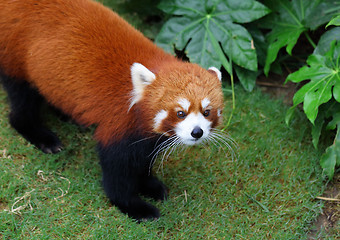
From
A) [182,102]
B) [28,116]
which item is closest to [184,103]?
[182,102]

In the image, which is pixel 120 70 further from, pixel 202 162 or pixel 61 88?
pixel 202 162

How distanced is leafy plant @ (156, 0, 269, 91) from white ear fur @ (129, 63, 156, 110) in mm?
1323

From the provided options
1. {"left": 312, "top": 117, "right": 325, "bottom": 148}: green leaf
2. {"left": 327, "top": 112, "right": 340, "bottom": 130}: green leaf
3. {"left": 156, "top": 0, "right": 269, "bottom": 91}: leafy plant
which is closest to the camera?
{"left": 327, "top": 112, "right": 340, "bottom": 130}: green leaf

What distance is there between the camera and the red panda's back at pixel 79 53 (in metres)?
2.64

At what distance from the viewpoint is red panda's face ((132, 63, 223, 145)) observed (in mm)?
2372

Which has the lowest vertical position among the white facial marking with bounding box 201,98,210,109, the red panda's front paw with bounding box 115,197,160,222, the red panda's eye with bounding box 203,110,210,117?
the red panda's front paw with bounding box 115,197,160,222

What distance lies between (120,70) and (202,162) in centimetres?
118

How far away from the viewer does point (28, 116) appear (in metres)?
3.25

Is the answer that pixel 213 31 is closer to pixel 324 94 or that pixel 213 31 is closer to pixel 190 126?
pixel 324 94

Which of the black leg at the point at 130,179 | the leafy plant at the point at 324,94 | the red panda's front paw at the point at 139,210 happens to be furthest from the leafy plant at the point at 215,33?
the red panda's front paw at the point at 139,210

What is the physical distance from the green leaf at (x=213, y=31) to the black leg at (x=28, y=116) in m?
1.34

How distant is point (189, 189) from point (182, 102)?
106cm

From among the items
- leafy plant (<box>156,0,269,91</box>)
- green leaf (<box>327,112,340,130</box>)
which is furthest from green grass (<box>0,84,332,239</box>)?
leafy plant (<box>156,0,269,91</box>)

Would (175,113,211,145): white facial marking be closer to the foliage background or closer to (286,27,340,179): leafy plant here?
the foliage background
